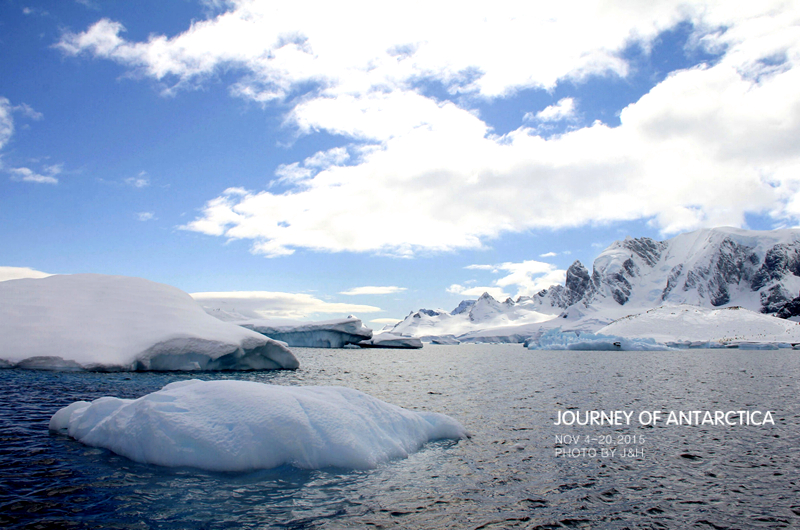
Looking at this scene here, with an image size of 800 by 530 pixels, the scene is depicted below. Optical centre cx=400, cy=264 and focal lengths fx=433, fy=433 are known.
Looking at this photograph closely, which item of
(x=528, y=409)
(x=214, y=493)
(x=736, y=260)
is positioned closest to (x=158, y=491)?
(x=214, y=493)

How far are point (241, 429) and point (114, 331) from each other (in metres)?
21.5

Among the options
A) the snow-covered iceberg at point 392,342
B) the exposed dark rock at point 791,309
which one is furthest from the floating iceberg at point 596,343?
the exposed dark rock at point 791,309

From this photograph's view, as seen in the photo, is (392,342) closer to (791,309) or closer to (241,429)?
(241,429)

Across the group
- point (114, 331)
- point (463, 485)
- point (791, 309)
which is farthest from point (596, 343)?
point (791, 309)

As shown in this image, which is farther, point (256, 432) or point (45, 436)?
point (45, 436)

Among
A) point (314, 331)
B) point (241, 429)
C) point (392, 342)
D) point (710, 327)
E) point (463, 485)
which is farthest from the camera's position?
point (392, 342)

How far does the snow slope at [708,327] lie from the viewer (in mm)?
88625

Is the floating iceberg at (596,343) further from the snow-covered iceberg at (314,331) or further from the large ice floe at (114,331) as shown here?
the large ice floe at (114,331)

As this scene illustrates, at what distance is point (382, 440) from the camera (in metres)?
9.89

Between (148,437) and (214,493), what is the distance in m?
2.65

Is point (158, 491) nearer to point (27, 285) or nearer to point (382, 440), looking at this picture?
point (382, 440)

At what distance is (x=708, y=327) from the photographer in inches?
3789

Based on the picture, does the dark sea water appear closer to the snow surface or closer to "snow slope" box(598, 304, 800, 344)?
the snow surface

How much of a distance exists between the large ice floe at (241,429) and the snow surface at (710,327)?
328ft
